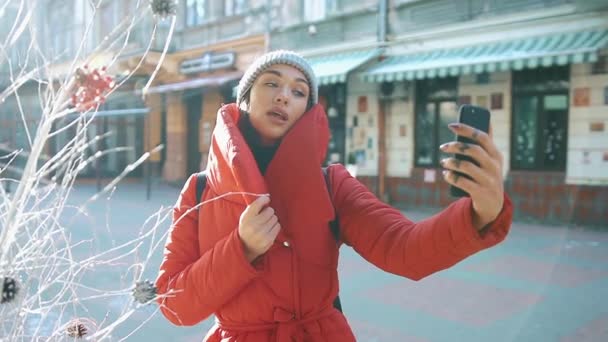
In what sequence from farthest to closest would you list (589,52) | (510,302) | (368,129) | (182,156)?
1. (182,156)
2. (368,129)
3. (589,52)
4. (510,302)

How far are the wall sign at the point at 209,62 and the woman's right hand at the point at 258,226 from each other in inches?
597

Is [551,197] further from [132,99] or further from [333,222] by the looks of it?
[132,99]

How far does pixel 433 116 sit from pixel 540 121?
233 centimetres

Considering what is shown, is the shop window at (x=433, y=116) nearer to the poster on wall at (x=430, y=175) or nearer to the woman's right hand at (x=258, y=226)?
the poster on wall at (x=430, y=175)

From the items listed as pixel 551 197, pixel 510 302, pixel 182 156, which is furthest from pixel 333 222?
pixel 182 156

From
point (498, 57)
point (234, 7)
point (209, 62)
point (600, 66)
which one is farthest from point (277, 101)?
point (209, 62)

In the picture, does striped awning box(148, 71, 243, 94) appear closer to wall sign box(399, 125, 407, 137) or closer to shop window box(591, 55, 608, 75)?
wall sign box(399, 125, 407, 137)

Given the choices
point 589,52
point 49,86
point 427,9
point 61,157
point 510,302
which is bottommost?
point 510,302

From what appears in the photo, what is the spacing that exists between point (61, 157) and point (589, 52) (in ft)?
29.2

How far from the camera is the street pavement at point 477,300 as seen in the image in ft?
14.1

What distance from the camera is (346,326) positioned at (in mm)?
1638

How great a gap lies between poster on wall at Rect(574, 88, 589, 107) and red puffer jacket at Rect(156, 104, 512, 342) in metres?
9.20

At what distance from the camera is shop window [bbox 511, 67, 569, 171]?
393 inches

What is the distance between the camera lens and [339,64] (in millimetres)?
12773
